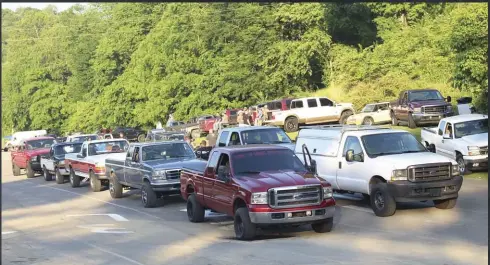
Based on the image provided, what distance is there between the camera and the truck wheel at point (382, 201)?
15.1 metres

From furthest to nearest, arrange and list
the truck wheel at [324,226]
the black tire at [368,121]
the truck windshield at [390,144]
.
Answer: the black tire at [368,121] → the truck windshield at [390,144] → the truck wheel at [324,226]

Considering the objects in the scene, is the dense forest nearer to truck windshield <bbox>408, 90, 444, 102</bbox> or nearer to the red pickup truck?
truck windshield <bbox>408, 90, 444, 102</bbox>

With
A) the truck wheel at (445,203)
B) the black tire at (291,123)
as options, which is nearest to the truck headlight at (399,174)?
the truck wheel at (445,203)

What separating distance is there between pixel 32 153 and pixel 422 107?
20448 mm

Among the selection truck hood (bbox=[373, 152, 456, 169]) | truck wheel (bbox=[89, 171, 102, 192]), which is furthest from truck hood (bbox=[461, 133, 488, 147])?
truck wheel (bbox=[89, 171, 102, 192])

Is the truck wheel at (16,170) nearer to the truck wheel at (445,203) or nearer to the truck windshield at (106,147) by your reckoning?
the truck windshield at (106,147)

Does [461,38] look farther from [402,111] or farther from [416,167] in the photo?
[416,167]

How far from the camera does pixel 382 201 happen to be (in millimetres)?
15344

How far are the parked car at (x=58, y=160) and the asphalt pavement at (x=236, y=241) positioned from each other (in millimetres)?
10468

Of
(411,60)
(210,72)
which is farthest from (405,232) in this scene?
(210,72)

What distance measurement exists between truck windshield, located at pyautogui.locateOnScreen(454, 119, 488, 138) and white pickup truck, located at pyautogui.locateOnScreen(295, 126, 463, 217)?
6496mm

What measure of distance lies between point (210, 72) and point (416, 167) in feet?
155

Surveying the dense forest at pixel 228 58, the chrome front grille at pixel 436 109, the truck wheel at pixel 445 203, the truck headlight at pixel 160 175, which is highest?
the dense forest at pixel 228 58

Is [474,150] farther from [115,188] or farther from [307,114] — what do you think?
[307,114]
